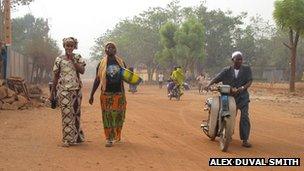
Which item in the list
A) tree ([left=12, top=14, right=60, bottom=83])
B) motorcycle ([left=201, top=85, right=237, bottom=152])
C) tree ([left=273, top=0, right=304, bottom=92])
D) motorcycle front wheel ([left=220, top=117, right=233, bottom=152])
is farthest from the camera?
tree ([left=12, top=14, right=60, bottom=83])

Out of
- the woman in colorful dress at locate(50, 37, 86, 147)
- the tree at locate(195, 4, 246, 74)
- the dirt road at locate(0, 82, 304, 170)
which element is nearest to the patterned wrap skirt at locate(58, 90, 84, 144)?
Answer: the woman in colorful dress at locate(50, 37, 86, 147)

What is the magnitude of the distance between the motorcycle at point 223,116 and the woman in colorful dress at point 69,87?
2.52 meters

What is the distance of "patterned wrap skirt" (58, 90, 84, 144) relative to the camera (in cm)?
909

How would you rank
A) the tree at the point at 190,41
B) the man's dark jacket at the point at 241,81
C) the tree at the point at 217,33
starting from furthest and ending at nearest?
the tree at the point at 217,33
the tree at the point at 190,41
the man's dark jacket at the point at 241,81

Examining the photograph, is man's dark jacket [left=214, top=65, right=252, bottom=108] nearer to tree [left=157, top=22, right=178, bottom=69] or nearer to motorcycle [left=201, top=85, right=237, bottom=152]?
motorcycle [left=201, top=85, right=237, bottom=152]

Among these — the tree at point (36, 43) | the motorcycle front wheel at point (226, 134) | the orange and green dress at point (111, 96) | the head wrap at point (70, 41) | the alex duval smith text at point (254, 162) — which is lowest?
the alex duval smith text at point (254, 162)

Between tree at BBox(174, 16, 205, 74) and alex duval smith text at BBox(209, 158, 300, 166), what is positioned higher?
tree at BBox(174, 16, 205, 74)

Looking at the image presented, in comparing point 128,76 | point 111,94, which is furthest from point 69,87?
point 128,76

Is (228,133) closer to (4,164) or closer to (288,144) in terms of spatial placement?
(288,144)

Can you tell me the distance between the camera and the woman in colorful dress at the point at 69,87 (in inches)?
359

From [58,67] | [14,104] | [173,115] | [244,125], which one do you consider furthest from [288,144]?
[14,104]

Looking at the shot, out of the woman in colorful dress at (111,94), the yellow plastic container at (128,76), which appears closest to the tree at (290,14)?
the yellow plastic container at (128,76)

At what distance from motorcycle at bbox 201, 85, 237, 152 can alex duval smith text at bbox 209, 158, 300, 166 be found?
0.82 meters

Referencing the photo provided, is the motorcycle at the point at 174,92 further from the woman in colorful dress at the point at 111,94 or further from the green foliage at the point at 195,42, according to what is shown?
the green foliage at the point at 195,42
